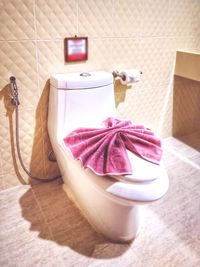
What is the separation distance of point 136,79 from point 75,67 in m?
0.38

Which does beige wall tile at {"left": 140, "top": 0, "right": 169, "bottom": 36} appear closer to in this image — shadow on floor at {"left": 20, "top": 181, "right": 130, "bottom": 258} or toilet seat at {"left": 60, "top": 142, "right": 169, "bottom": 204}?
toilet seat at {"left": 60, "top": 142, "right": 169, "bottom": 204}

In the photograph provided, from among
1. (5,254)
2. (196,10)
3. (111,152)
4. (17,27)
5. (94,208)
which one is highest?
(196,10)

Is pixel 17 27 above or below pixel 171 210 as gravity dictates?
above

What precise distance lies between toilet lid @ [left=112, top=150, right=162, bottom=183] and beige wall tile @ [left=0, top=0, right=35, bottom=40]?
2.54ft

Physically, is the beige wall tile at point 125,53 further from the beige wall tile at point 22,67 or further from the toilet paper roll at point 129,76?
the beige wall tile at point 22,67

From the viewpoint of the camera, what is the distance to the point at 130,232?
1148mm

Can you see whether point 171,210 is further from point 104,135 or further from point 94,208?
point 104,135

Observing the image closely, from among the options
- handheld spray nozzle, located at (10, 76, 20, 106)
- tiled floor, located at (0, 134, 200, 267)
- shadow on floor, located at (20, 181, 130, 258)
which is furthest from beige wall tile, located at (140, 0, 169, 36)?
shadow on floor, located at (20, 181, 130, 258)

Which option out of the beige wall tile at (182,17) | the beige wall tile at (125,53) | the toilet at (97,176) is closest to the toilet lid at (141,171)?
the toilet at (97,176)

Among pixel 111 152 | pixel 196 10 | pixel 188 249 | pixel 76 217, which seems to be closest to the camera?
pixel 111 152

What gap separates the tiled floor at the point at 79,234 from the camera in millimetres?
1069

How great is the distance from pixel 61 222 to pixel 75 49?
0.93 meters

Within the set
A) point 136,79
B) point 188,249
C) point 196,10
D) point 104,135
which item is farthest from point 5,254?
point 196,10

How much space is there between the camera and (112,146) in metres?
1.04
